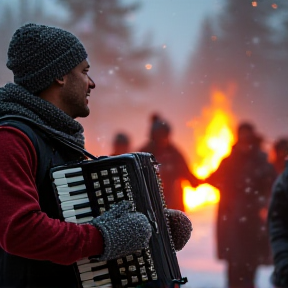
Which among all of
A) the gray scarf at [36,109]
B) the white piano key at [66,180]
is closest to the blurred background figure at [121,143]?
the gray scarf at [36,109]

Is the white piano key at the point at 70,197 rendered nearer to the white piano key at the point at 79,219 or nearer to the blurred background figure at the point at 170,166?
the white piano key at the point at 79,219

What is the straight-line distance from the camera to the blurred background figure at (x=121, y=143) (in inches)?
190

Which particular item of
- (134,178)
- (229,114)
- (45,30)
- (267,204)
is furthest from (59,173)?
(229,114)

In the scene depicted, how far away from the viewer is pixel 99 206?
1.53 m

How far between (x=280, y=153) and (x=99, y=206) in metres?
3.41

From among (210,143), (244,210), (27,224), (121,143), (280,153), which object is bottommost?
(27,224)

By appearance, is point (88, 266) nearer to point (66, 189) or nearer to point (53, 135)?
point (66, 189)

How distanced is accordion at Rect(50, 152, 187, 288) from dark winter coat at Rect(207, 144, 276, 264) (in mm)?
2943

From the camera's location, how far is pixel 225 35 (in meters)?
5.00

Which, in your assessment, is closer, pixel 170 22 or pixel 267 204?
pixel 267 204

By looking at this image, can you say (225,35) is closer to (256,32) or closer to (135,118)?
(256,32)

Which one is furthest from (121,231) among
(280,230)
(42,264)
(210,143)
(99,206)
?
(210,143)

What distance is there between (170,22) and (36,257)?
372cm

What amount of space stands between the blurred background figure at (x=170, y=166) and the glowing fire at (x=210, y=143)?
59 millimetres
